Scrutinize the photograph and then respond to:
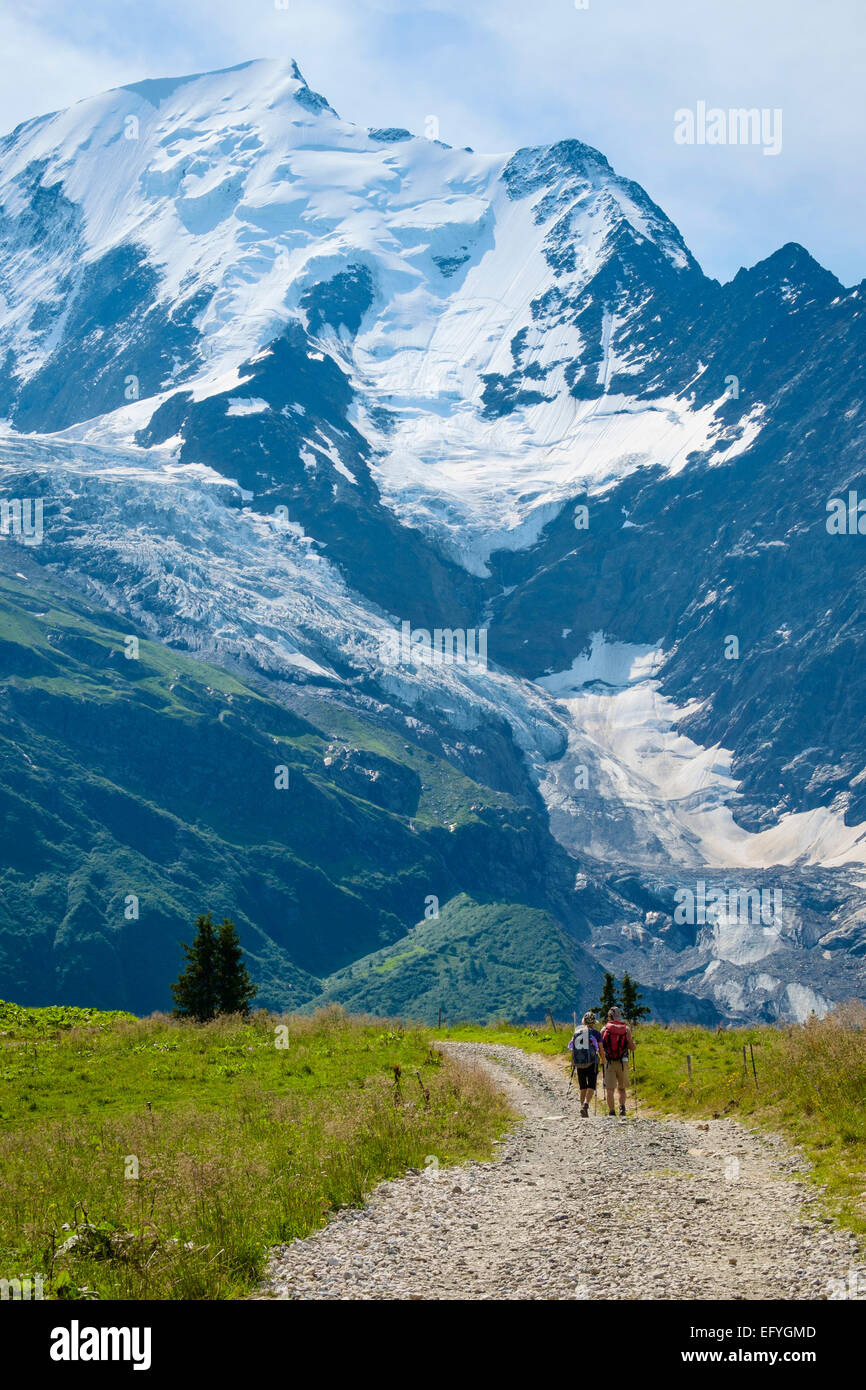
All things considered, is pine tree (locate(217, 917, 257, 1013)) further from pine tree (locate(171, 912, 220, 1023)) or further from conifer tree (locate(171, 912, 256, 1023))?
pine tree (locate(171, 912, 220, 1023))

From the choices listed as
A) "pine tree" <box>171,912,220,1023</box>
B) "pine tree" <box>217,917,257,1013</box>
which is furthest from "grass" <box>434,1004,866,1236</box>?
"pine tree" <box>171,912,220,1023</box>

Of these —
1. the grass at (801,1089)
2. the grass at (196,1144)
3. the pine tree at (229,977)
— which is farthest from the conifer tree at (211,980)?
the grass at (801,1089)

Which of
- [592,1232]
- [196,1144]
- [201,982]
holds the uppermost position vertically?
[201,982]

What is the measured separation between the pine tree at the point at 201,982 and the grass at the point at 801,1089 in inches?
934

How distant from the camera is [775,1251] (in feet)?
57.8

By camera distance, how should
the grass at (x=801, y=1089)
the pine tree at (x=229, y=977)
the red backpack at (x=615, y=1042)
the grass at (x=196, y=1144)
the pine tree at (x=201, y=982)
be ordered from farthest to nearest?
the pine tree at (x=229, y=977)
the pine tree at (x=201, y=982)
the red backpack at (x=615, y=1042)
the grass at (x=801, y=1089)
the grass at (x=196, y=1144)

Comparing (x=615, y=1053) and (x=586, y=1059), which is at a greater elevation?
(x=615, y=1053)

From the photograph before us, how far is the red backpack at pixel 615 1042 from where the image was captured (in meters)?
32.3

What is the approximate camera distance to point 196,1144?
24.9 m

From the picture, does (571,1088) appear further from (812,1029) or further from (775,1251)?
(775,1251)

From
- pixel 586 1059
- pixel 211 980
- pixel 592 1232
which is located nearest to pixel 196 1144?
pixel 592 1232

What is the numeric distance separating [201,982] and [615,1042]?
118 feet

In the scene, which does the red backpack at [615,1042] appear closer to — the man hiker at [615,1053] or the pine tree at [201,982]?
the man hiker at [615,1053]

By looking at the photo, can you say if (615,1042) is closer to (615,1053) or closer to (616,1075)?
(615,1053)
